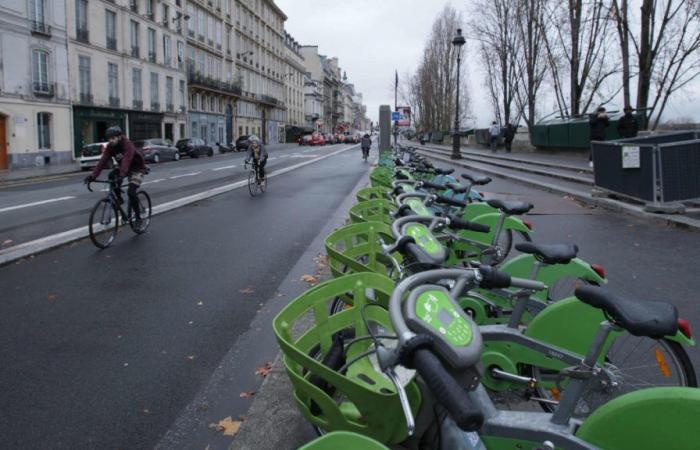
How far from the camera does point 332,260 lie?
12.6 ft

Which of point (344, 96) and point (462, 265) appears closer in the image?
point (462, 265)

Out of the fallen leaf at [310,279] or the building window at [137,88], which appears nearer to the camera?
the fallen leaf at [310,279]

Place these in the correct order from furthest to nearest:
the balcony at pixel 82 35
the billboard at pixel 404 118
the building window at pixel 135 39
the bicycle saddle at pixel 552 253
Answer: the building window at pixel 135 39 → the balcony at pixel 82 35 → the billboard at pixel 404 118 → the bicycle saddle at pixel 552 253

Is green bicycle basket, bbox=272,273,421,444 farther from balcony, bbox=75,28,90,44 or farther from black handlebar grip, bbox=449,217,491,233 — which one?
balcony, bbox=75,28,90,44

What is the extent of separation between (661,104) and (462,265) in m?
22.4

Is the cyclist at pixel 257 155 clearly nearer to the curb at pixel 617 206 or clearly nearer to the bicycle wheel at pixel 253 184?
the bicycle wheel at pixel 253 184

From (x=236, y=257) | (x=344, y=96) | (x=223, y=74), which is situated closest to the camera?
(x=236, y=257)

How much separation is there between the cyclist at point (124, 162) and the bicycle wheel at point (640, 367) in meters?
8.06

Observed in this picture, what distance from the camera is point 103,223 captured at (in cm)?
908

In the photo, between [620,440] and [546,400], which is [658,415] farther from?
[546,400]

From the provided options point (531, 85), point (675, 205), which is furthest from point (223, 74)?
point (675, 205)

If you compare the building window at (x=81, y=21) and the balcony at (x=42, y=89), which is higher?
the building window at (x=81, y=21)

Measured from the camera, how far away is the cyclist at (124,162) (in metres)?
9.46

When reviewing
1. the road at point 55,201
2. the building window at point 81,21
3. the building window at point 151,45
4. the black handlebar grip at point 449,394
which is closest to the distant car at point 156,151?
the building window at point 81,21
